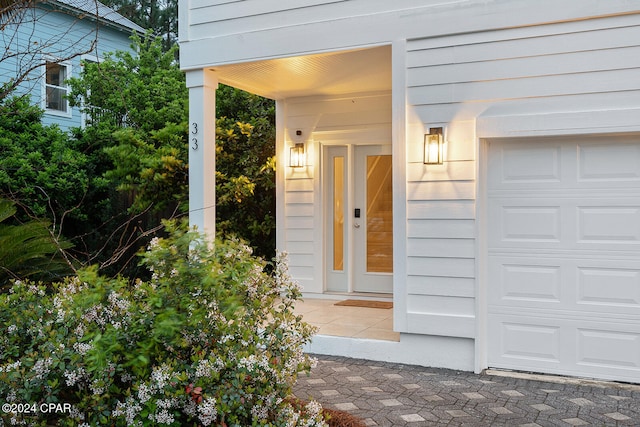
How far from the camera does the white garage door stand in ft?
14.9

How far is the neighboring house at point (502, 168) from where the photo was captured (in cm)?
454

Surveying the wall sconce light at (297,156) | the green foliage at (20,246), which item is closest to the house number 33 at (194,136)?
the green foliage at (20,246)

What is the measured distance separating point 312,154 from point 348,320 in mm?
2477

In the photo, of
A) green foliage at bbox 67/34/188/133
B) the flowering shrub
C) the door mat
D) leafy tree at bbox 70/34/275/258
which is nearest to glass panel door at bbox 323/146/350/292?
the door mat

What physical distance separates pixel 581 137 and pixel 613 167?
328mm

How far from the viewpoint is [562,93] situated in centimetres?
464

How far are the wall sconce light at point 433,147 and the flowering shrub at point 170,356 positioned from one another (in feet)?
8.38

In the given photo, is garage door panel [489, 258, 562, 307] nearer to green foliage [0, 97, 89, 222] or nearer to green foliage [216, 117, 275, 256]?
green foliage [216, 117, 275, 256]

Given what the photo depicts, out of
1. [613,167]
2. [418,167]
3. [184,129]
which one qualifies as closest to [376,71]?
[418,167]

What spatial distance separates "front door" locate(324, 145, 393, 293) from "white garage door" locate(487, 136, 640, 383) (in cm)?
286

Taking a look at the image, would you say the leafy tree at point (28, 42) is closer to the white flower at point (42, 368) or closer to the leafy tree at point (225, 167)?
the white flower at point (42, 368)

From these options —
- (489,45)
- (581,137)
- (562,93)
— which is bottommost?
(581,137)

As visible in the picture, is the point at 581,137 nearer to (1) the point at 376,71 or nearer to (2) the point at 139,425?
(1) the point at 376,71

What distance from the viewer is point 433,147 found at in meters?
5.06
